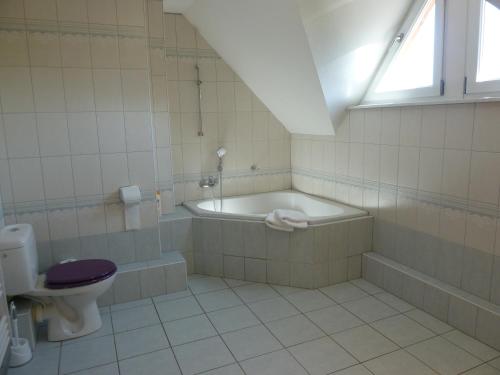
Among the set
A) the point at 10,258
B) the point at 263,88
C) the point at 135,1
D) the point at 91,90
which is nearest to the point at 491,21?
the point at 263,88

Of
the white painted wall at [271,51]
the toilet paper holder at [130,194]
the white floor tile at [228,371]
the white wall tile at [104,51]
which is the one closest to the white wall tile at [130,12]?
the white wall tile at [104,51]

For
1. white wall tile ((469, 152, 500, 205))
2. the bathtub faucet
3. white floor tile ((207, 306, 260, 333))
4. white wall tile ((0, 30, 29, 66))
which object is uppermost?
white wall tile ((0, 30, 29, 66))

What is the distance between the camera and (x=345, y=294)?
116 inches

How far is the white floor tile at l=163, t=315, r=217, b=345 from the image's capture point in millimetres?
2408

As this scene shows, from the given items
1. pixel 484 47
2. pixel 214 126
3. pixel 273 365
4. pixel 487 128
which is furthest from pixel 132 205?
pixel 484 47

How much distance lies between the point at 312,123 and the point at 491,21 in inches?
63.8

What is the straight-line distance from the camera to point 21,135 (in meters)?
2.56

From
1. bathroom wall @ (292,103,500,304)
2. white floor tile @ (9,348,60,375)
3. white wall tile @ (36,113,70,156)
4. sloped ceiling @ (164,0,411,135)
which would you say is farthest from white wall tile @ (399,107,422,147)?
white floor tile @ (9,348,60,375)

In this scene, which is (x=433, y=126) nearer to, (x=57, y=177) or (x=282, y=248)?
(x=282, y=248)

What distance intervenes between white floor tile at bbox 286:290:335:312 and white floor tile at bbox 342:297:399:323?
141mm

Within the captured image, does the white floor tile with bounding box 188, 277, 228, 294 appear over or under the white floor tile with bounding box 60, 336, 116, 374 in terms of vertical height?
over

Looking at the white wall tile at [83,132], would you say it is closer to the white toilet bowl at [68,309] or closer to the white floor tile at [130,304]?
the white toilet bowl at [68,309]

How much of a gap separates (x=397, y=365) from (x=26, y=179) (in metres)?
2.49

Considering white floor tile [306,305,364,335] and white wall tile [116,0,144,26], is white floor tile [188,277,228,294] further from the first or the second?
white wall tile [116,0,144,26]
